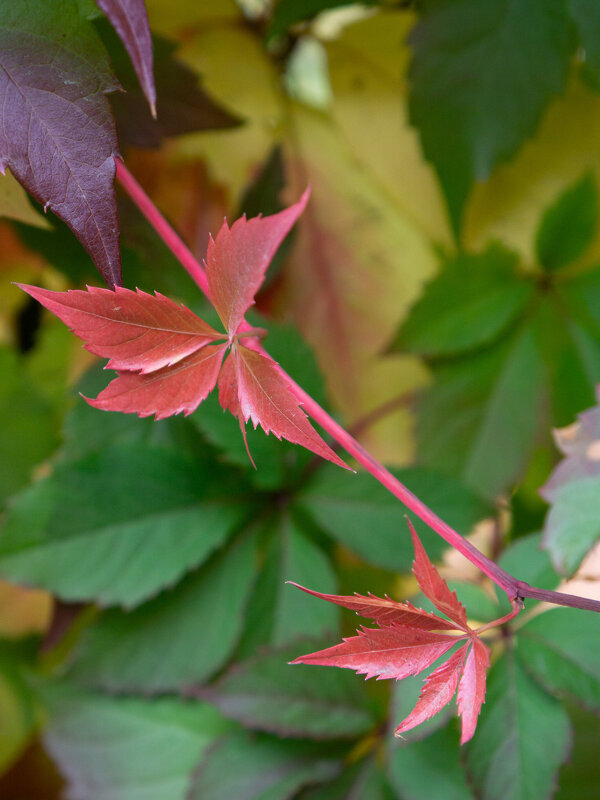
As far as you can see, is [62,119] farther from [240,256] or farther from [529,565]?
[529,565]

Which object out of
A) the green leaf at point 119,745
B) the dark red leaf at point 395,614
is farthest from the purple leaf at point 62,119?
the green leaf at point 119,745

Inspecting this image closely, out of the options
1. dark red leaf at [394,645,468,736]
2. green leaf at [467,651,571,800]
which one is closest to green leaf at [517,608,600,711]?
green leaf at [467,651,571,800]

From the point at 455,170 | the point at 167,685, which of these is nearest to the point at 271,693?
the point at 167,685

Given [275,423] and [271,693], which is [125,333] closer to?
[275,423]

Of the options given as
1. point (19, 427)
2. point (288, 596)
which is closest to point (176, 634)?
point (288, 596)

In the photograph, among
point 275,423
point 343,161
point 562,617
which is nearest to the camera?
point 275,423

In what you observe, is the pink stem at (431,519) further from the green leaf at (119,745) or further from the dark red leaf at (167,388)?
the green leaf at (119,745)
